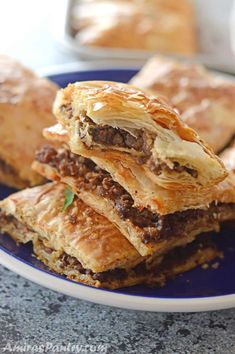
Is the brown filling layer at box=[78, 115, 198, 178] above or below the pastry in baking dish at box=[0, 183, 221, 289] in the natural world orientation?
above

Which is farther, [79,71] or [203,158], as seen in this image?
[79,71]

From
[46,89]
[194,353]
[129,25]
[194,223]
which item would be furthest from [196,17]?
[194,353]

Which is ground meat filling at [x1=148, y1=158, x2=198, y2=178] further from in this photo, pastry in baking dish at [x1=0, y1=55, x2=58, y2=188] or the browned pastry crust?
pastry in baking dish at [x1=0, y1=55, x2=58, y2=188]

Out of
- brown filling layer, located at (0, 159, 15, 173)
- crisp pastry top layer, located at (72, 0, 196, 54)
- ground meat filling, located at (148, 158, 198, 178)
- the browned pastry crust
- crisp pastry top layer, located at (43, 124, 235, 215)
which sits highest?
ground meat filling, located at (148, 158, 198, 178)

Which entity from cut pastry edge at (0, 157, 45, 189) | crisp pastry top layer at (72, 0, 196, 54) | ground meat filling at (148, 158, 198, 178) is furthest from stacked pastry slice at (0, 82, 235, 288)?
crisp pastry top layer at (72, 0, 196, 54)

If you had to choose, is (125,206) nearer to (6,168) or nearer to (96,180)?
(96,180)

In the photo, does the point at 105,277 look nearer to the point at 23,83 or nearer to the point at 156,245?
the point at 156,245
